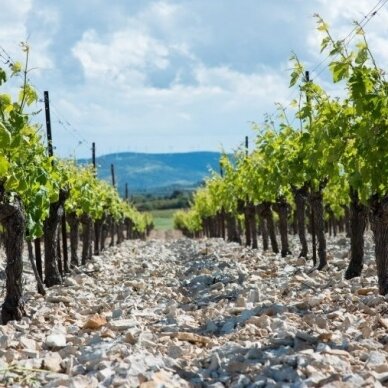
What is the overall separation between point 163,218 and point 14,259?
156023 mm

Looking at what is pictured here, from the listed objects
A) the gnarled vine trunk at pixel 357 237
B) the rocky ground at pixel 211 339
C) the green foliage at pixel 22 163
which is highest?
the green foliage at pixel 22 163

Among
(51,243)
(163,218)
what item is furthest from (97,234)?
(163,218)

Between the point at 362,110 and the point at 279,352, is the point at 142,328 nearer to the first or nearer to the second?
the point at 279,352

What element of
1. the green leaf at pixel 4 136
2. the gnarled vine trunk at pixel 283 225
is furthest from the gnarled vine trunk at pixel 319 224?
the green leaf at pixel 4 136

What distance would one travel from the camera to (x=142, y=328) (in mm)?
9680

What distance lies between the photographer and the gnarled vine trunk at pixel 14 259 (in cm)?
1109

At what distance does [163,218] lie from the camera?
167125 millimetres

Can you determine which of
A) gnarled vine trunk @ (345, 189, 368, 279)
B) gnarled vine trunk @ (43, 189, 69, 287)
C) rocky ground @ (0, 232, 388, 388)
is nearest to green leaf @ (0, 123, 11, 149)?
rocky ground @ (0, 232, 388, 388)

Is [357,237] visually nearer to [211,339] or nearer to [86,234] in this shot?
[211,339]

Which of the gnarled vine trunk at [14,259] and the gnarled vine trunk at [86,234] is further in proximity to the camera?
the gnarled vine trunk at [86,234]

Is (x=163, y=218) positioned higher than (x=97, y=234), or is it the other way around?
(x=163, y=218)

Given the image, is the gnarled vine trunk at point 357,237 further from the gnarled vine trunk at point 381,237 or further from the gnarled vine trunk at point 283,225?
the gnarled vine trunk at point 283,225

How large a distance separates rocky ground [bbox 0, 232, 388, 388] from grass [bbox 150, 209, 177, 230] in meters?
131

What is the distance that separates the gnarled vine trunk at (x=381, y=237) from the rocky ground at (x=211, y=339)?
1.49ft
